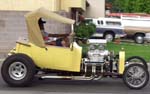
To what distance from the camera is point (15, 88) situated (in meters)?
12.0

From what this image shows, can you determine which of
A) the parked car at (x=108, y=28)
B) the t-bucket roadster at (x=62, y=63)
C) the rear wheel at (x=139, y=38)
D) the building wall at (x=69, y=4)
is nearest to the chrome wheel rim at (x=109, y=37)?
the parked car at (x=108, y=28)

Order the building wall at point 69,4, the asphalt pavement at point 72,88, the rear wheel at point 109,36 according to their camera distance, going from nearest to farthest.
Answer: the asphalt pavement at point 72,88 → the building wall at point 69,4 → the rear wheel at point 109,36

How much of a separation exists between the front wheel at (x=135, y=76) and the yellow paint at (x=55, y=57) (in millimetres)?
1207

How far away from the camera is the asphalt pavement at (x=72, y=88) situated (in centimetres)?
1161

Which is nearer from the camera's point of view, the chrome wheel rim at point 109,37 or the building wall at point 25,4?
the building wall at point 25,4

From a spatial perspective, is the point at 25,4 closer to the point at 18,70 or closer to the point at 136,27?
the point at 18,70

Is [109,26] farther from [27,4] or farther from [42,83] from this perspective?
[42,83]

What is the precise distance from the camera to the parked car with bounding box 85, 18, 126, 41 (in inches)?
1601

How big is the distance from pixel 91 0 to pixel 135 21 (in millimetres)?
10462

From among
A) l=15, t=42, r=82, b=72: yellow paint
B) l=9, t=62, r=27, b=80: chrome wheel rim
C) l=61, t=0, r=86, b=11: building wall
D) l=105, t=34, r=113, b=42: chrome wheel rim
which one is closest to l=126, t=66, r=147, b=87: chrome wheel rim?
l=15, t=42, r=82, b=72: yellow paint

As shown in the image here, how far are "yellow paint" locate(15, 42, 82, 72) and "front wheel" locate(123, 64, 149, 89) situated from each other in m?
1.21

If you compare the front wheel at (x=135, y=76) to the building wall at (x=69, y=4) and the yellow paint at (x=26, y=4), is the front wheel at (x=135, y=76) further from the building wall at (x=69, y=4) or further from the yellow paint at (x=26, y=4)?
the building wall at (x=69, y=4)

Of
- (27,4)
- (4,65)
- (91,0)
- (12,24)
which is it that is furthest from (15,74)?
(91,0)

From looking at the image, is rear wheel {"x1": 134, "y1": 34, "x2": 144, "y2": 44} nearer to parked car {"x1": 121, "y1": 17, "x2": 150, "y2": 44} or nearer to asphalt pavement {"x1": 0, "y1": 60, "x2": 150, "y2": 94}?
parked car {"x1": 121, "y1": 17, "x2": 150, "y2": 44}
